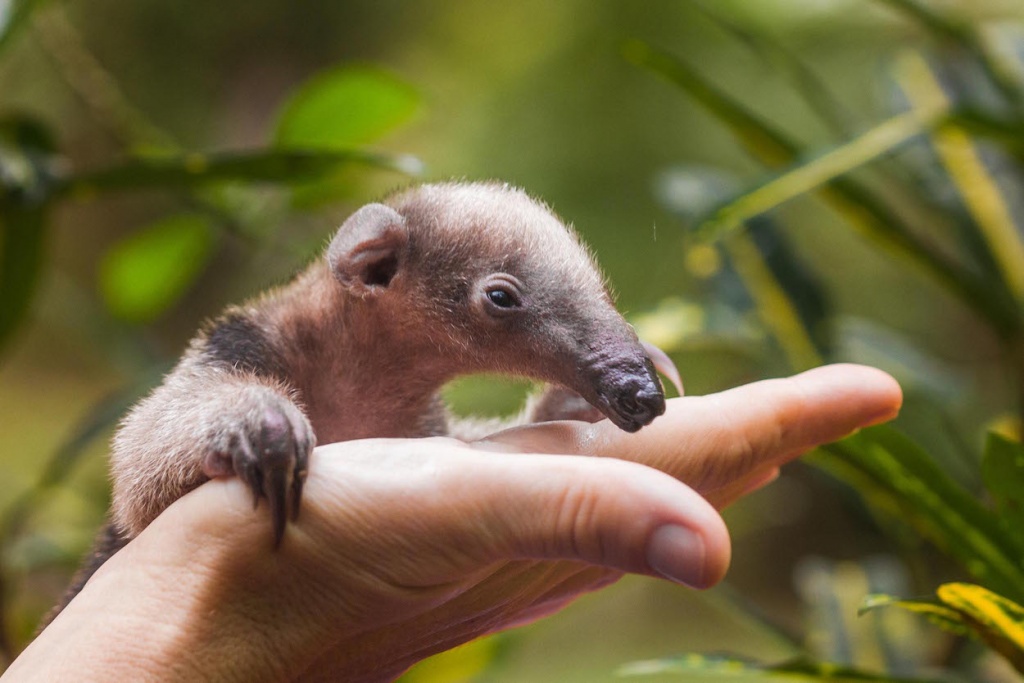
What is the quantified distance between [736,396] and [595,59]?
3336 millimetres

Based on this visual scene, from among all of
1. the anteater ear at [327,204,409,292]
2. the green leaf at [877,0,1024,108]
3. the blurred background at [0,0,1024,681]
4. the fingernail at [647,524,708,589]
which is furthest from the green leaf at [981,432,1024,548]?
the green leaf at [877,0,1024,108]

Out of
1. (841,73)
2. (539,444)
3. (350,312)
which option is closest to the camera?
(539,444)

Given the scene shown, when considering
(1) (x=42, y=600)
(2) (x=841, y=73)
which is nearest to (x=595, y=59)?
(2) (x=841, y=73)

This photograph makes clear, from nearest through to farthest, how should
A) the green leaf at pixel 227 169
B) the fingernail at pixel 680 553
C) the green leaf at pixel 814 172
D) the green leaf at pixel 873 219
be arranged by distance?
the fingernail at pixel 680 553
the green leaf at pixel 814 172
the green leaf at pixel 227 169
the green leaf at pixel 873 219

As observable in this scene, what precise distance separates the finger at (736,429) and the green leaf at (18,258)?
4.08 ft

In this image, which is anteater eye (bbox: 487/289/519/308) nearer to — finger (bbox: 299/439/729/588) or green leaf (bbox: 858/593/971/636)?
finger (bbox: 299/439/729/588)

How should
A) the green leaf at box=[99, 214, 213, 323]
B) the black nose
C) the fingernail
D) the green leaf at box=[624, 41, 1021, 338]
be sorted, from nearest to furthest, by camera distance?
the fingernail → the black nose → the green leaf at box=[624, 41, 1021, 338] → the green leaf at box=[99, 214, 213, 323]

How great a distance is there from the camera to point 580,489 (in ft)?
2.60

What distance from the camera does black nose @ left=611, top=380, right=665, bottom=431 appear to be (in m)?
1.01

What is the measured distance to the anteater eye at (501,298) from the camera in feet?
3.86

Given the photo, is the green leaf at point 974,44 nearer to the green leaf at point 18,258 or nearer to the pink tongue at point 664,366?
the pink tongue at point 664,366

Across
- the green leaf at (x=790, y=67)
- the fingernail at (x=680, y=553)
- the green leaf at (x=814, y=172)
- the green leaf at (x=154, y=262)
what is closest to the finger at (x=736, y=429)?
the fingernail at (x=680, y=553)

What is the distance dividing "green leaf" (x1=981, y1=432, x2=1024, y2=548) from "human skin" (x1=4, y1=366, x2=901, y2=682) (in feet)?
0.68

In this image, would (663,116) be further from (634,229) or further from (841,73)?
(634,229)
